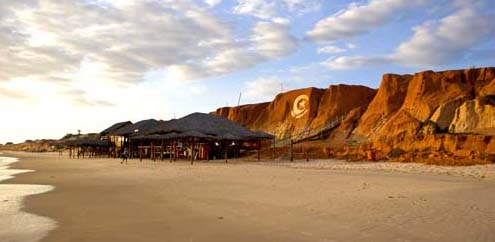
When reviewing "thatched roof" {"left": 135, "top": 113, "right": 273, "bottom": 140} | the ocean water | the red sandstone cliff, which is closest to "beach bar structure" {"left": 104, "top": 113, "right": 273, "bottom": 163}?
"thatched roof" {"left": 135, "top": 113, "right": 273, "bottom": 140}

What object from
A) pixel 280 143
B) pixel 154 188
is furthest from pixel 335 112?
pixel 154 188

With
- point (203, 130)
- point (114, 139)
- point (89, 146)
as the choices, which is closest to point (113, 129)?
point (114, 139)

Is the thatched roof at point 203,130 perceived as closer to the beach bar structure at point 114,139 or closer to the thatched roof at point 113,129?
the beach bar structure at point 114,139

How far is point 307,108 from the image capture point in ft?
174

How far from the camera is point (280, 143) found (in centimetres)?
4606

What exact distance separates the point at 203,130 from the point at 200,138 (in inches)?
54.6

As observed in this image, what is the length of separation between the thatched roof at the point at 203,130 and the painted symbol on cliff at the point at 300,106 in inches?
716

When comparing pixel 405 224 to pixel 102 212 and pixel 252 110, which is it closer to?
pixel 102 212

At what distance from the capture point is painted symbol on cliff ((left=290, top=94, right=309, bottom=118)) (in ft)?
175

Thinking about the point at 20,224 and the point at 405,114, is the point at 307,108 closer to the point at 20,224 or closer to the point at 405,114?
the point at 405,114

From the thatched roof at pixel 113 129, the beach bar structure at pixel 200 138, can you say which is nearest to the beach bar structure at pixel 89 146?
the thatched roof at pixel 113 129

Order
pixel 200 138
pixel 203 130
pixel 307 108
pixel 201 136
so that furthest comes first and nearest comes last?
1. pixel 307 108
2. pixel 203 130
3. pixel 200 138
4. pixel 201 136

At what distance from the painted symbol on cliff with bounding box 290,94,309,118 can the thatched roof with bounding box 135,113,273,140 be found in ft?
59.7

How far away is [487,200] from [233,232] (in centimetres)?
546
